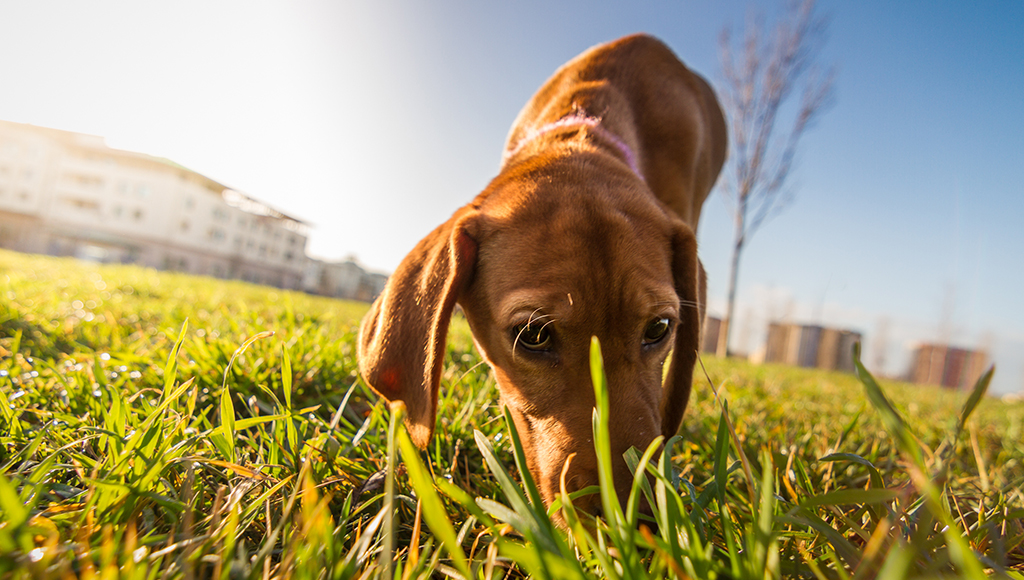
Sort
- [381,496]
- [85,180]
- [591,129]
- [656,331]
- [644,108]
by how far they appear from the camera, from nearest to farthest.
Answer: [381,496] → [656,331] → [591,129] → [644,108] → [85,180]

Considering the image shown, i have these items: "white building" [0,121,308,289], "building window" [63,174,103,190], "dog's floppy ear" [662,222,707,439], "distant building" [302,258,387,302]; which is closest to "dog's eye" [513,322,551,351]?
"dog's floppy ear" [662,222,707,439]

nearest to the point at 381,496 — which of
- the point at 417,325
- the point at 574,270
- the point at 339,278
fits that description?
the point at 417,325

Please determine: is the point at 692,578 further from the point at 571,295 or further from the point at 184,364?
the point at 184,364

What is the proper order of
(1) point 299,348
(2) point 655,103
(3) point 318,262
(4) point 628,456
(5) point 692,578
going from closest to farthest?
1. (5) point 692,578
2. (4) point 628,456
3. (1) point 299,348
4. (2) point 655,103
5. (3) point 318,262

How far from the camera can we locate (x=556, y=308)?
1786mm

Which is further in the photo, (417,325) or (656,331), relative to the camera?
(656,331)

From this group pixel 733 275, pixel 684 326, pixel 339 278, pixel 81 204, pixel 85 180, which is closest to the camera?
pixel 684 326

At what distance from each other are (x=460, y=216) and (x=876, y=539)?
1814 mm

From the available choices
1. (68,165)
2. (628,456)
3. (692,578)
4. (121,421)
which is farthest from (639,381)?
(68,165)

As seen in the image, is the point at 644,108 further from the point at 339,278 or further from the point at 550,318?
the point at 339,278

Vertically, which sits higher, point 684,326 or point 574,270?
point 574,270

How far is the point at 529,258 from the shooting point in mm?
1945

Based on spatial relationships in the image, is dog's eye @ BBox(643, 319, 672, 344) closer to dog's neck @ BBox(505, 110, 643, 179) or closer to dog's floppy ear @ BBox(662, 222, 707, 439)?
dog's floppy ear @ BBox(662, 222, 707, 439)

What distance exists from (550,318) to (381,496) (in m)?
0.84
